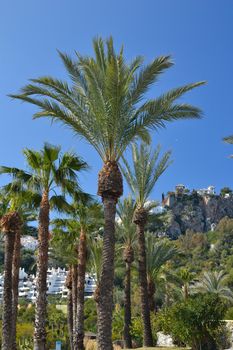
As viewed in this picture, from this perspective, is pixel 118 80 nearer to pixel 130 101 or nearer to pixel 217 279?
pixel 130 101

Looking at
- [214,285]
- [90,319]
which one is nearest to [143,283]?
[214,285]

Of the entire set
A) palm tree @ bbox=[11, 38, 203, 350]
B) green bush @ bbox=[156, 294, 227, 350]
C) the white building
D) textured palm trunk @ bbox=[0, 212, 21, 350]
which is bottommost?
green bush @ bbox=[156, 294, 227, 350]

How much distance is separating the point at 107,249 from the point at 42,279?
464 centimetres

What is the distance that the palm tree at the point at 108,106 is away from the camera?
1524cm

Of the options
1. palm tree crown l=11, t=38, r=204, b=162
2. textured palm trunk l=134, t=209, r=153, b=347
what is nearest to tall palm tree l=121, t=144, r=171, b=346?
textured palm trunk l=134, t=209, r=153, b=347

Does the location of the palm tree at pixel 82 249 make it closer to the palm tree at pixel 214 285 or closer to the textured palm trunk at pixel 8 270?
the textured palm trunk at pixel 8 270

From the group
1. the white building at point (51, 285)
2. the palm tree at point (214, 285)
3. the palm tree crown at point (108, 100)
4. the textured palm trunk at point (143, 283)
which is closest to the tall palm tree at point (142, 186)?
the textured palm trunk at point (143, 283)

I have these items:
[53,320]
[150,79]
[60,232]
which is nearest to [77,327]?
[60,232]

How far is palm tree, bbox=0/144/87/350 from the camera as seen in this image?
18.0 metres

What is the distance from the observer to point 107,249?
1463 cm

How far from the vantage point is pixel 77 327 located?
2553cm

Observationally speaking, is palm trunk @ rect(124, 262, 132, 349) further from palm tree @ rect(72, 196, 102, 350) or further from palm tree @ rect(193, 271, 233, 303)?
palm tree @ rect(193, 271, 233, 303)

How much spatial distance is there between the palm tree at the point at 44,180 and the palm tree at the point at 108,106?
269 cm

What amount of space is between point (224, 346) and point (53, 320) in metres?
43.2
